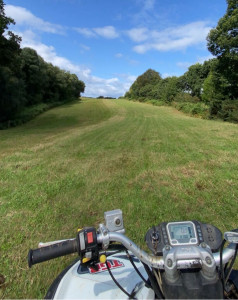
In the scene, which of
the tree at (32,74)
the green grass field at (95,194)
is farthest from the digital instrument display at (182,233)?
the tree at (32,74)

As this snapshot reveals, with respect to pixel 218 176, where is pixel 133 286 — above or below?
above

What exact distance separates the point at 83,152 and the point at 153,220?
4822mm

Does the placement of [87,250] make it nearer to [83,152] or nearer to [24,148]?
[83,152]

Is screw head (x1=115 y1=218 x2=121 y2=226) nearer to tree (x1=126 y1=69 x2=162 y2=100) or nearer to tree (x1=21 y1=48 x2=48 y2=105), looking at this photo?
tree (x1=21 y1=48 x2=48 y2=105)

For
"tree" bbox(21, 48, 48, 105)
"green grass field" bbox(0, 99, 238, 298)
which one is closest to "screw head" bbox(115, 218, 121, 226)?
"green grass field" bbox(0, 99, 238, 298)

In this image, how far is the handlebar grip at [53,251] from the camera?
1.04 metres

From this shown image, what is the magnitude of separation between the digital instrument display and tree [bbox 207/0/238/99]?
65.1 ft

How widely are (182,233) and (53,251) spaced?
0.64 meters

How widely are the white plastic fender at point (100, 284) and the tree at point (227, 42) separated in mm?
19902

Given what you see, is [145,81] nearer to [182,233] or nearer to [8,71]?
[8,71]

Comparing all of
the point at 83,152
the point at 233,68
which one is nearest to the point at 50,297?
the point at 83,152

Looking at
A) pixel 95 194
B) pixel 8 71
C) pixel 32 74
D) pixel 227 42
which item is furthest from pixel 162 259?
pixel 32 74

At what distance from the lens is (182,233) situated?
1088 millimetres

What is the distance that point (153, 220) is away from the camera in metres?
3.46
